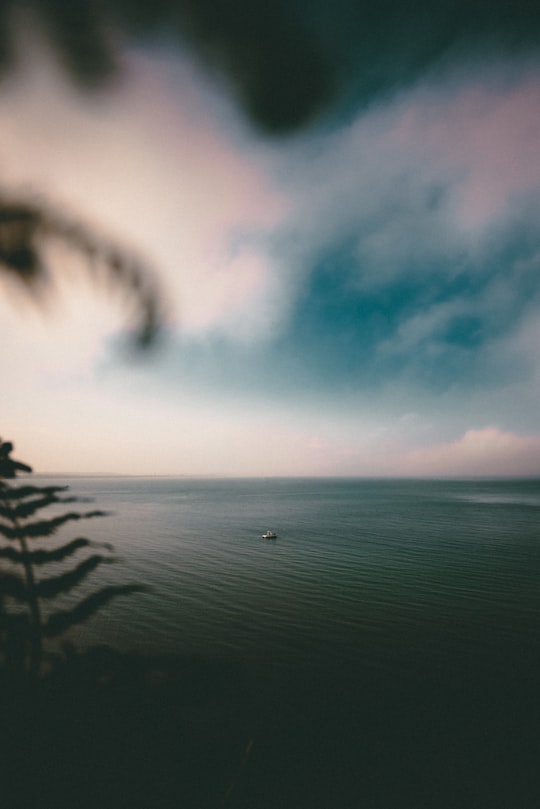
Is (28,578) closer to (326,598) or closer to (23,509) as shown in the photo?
(23,509)

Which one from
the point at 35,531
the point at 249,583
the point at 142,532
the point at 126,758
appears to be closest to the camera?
the point at 35,531

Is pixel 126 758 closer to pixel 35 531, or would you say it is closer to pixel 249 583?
pixel 35 531

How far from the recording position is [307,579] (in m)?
30.0

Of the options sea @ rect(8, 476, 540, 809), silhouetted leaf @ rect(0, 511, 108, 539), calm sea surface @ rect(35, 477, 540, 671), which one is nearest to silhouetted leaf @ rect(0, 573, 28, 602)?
silhouetted leaf @ rect(0, 511, 108, 539)

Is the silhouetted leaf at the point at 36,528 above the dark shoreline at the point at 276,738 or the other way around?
above

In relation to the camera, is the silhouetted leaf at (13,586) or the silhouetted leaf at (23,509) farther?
the silhouetted leaf at (23,509)

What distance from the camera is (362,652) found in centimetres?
1823

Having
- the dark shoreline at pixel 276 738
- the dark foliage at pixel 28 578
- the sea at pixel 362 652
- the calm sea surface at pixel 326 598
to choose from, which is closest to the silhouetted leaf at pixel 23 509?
the dark foliage at pixel 28 578

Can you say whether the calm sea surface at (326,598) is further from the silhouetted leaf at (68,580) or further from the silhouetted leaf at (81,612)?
the silhouetted leaf at (68,580)

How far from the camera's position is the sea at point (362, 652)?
1105 cm

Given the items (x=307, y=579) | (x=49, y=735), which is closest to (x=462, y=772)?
(x=49, y=735)

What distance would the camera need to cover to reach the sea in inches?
435

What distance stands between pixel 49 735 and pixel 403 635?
20.2 meters

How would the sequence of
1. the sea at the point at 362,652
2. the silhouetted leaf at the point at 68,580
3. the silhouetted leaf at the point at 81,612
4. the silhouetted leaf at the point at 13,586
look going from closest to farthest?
the silhouetted leaf at the point at 13,586
the silhouetted leaf at the point at 68,580
the silhouetted leaf at the point at 81,612
the sea at the point at 362,652
